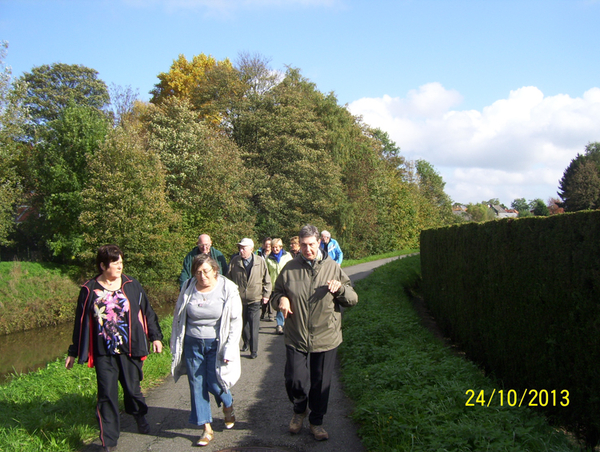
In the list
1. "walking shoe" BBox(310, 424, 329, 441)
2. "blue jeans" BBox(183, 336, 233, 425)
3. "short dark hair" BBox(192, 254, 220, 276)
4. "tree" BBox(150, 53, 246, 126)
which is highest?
"tree" BBox(150, 53, 246, 126)

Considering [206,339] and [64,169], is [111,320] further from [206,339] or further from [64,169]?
[64,169]

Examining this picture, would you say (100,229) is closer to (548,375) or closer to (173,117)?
(173,117)

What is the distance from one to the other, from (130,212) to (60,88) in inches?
1009

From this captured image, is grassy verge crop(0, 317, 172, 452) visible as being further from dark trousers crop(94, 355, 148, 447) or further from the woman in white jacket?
the woman in white jacket

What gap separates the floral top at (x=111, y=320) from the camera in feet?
15.2

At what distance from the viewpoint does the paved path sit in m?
4.59

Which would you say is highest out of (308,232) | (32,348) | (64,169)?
(64,169)

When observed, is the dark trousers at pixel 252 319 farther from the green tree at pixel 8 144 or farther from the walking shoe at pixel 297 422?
the green tree at pixel 8 144

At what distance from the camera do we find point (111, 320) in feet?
15.3

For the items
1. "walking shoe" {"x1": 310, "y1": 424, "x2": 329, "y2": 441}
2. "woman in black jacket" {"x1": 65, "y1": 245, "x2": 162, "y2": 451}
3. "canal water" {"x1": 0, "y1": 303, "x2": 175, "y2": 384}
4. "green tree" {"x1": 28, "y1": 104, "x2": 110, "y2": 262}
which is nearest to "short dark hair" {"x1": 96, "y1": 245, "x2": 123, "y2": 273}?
"woman in black jacket" {"x1": 65, "y1": 245, "x2": 162, "y2": 451}

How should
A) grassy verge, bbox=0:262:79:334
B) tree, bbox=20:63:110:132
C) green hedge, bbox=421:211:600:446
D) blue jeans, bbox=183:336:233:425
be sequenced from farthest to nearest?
tree, bbox=20:63:110:132 < grassy verge, bbox=0:262:79:334 < blue jeans, bbox=183:336:233:425 < green hedge, bbox=421:211:600:446

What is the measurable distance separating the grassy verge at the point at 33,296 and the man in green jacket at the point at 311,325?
1867 cm
